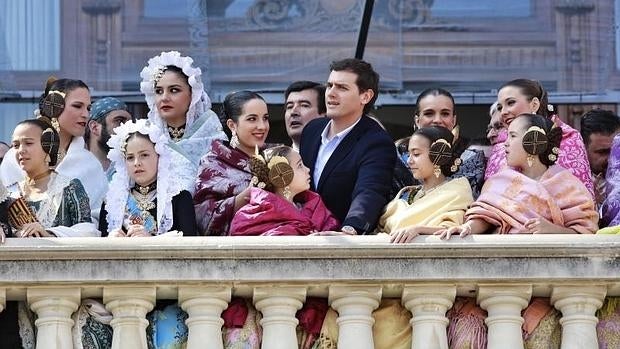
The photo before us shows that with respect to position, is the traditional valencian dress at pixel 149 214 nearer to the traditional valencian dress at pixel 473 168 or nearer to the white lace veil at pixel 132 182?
the white lace veil at pixel 132 182

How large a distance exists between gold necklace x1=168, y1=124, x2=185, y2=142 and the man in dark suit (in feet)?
2.42

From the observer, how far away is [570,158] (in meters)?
17.5

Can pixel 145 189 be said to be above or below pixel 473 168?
below

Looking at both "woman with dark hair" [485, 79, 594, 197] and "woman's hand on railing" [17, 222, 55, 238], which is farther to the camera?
"woman with dark hair" [485, 79, 594, 197]

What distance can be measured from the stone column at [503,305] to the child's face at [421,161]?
1.05 meters

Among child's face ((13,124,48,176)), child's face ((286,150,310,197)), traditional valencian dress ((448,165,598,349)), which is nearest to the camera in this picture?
traditional valencian dress ((448,165,598,349))

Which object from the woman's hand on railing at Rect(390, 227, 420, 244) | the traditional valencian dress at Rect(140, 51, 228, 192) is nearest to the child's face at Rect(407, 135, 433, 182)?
the woman's hand on railing at Rect(390, 227, 420, 244)

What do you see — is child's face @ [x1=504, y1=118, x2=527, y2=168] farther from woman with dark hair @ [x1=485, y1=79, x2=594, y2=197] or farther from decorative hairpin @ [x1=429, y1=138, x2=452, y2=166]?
decorative hairpin @ [x1=429, y1=138, x2=452, y2=166]

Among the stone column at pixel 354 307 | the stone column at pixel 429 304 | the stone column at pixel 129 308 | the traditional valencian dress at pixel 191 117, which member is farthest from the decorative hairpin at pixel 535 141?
the stone column at pixel 129 308

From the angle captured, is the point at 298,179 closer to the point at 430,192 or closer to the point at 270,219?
the point at 270,219

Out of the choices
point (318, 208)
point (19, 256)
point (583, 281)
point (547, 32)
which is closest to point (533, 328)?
point (583, 281)

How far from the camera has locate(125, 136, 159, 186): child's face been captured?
57.3 ft

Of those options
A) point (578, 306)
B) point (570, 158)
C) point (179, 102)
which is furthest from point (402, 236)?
point (179, 102)

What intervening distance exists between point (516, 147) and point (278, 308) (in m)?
1.69
